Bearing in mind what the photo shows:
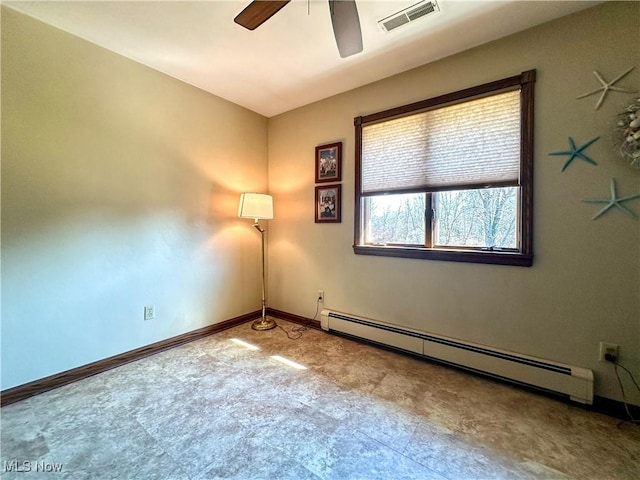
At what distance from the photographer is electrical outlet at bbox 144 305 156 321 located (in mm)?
2402

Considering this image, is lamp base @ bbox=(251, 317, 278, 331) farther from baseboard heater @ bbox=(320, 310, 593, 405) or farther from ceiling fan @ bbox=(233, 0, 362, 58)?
ceiling fan @ bbox=(233, 0, 362, 58)

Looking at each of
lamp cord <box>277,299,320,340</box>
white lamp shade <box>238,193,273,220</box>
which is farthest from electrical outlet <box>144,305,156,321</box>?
lamp cord <box>277,299,320,340</box>

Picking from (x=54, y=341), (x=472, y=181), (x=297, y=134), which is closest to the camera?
(x=54, y=341)

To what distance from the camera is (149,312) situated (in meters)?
2.42

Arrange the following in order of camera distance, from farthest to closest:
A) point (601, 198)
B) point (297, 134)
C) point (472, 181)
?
point (297, 134)
point (472, 181)
point (601, 198)

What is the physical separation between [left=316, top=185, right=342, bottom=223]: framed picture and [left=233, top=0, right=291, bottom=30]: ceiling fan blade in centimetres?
168

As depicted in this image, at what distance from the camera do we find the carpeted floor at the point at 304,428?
127 cm

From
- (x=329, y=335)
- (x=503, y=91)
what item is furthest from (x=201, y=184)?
(x=503, y=91)

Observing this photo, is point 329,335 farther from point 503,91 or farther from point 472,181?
point 503,91

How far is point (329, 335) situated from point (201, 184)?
218cm

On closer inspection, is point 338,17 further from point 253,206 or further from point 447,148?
point 253,206

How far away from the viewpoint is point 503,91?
199 centimetres

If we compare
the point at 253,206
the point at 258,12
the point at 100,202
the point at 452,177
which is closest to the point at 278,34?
the point at 258,12

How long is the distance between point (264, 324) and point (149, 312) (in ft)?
3.90
